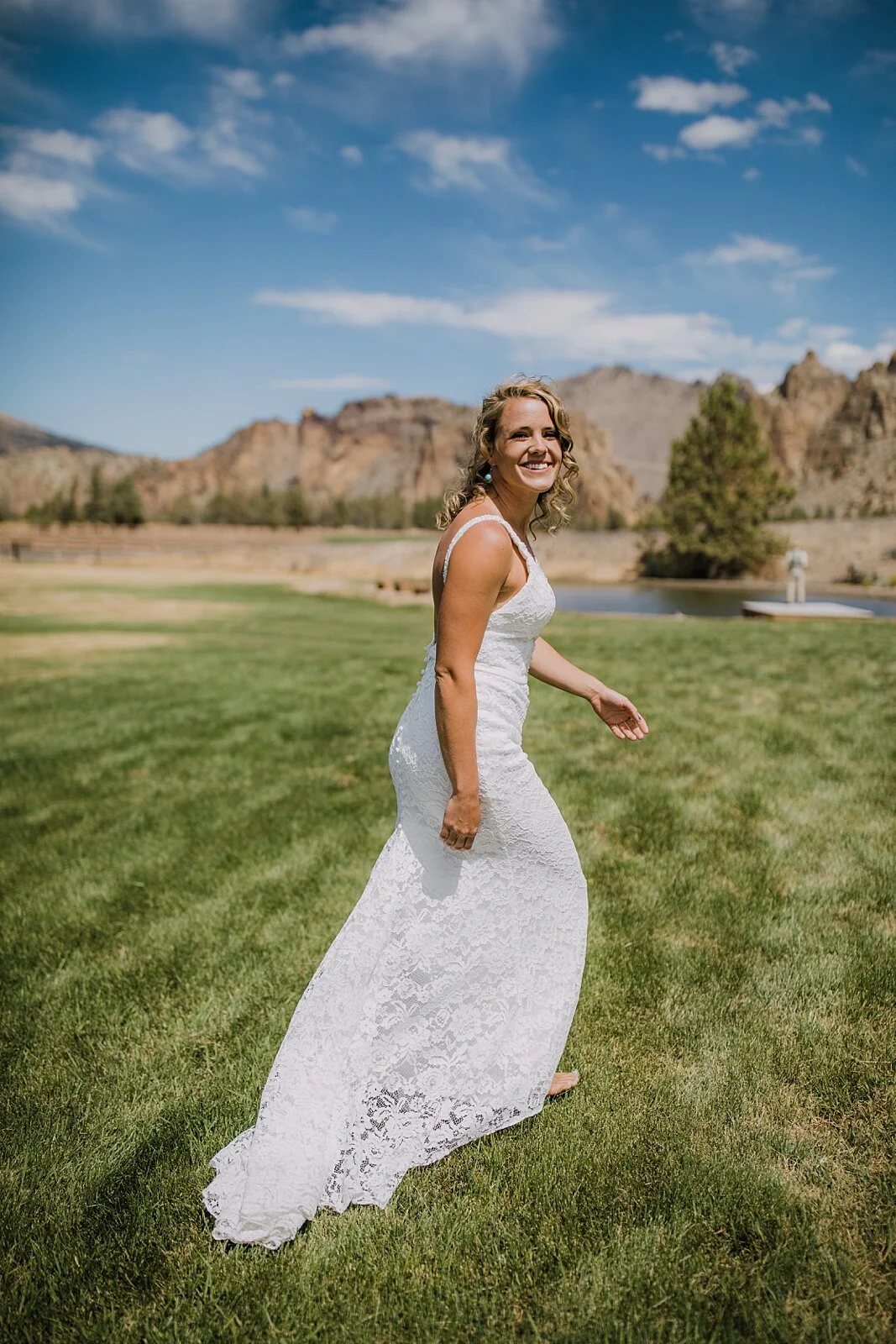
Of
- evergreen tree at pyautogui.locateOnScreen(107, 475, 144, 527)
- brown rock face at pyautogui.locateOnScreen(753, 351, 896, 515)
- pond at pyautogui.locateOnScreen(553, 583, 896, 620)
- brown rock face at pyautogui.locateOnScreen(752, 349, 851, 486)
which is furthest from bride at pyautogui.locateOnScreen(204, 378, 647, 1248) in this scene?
brown rock face at pyautogui.locateOnScreen(752, 349, 851, 486)

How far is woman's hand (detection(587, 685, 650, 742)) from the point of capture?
129 inches

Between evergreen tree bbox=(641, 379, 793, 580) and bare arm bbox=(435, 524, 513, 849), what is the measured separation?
50.6m

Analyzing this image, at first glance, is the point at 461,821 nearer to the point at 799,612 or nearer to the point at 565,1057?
the point at 565,1057

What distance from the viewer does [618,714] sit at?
3.37m

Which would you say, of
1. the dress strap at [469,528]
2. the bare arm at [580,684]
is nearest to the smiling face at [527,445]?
the dress strap at [469,528]

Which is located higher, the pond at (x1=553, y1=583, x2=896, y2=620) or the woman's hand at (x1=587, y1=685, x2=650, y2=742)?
the woman's hand at (x1=587, y1=685, x2=650, y2=742)

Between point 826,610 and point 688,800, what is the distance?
19.6 meters

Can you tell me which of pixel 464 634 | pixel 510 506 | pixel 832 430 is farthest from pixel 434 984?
pixel 832 430

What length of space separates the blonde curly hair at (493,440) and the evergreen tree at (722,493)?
50005 millimetres

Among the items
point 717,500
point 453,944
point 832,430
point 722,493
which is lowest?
point 453,944

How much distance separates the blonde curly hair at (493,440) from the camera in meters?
2.71

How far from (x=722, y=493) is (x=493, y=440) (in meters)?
51.6

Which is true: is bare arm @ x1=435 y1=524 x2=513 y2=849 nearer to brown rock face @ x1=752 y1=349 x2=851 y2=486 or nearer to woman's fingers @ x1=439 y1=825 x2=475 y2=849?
woman's fingers @ x1=439 y1=825 x2=475 y2=849

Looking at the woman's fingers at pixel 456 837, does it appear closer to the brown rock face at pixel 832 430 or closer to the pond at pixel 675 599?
the pond at pixel 675 599
